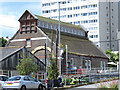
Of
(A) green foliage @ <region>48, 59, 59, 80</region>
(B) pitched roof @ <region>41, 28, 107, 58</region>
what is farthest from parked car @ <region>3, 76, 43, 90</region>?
(B) pitched roof @ <region>41, 28, 107, 58</region>

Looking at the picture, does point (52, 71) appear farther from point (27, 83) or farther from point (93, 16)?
point (93, 16)

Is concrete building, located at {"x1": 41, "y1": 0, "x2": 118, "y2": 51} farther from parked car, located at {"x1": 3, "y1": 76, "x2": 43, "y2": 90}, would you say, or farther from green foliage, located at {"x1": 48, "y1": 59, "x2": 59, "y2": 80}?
parked car, located at {"x1": 3, "y1": 76, "x2": 43, "y2": 90}

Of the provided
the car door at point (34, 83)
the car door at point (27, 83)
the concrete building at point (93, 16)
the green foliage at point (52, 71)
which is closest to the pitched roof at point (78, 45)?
the concrete building at point (93, 16)

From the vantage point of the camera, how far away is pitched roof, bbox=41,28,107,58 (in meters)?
58.0

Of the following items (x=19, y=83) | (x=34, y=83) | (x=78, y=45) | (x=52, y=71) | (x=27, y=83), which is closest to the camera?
(x=19, y=83)

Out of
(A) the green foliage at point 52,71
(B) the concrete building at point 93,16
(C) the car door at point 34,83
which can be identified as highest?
(B) the concrete building at point 93,16

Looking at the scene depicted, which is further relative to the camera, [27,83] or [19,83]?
[27,83]

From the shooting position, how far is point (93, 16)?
9631 centimetres

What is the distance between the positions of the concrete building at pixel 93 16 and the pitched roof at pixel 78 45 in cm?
2551

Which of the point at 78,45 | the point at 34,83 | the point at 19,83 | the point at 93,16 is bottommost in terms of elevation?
the point at 34,83

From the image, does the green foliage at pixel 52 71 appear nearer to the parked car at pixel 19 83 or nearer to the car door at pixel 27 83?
the parked car at pixel 19 83

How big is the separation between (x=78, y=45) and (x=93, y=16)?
35422mm

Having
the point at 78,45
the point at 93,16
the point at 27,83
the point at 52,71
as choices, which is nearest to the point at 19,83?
the point at 27,83

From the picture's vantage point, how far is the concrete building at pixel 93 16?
96188 mm
